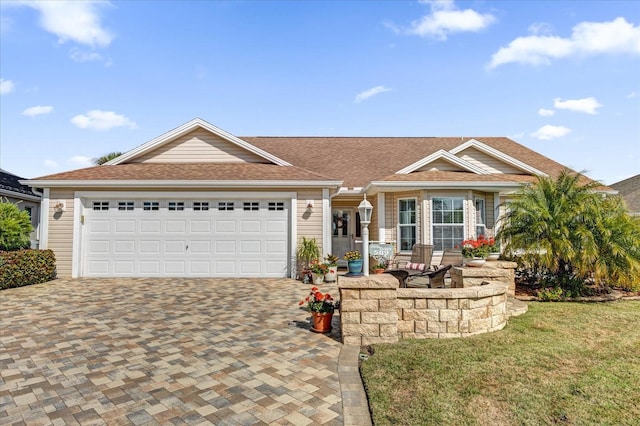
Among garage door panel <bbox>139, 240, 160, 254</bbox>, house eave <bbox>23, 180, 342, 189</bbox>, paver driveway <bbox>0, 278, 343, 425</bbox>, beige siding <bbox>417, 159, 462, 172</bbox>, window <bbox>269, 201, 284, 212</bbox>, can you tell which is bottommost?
paver driveway <bbox>0, 278, 343, 425</bbox>

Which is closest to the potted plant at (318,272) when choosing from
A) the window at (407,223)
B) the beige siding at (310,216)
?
the beige siding at (310,216)

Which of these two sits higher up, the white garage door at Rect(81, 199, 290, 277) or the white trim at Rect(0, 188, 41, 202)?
the white trim at Rect(0, 188, 41, 202)

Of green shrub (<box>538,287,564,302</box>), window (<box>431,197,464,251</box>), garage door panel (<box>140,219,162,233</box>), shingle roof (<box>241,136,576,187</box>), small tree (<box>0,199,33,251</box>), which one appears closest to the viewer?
green shrub (<box>538,287,564,302</box>)

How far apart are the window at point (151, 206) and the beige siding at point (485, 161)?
A: 11168 mm

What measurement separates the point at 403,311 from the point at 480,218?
8.39m

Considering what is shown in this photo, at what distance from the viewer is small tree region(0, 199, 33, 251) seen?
370 inches

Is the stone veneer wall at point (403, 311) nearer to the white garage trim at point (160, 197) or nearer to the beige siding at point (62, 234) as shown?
the white garage trim at point (160, 197)

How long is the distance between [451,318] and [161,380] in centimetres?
373

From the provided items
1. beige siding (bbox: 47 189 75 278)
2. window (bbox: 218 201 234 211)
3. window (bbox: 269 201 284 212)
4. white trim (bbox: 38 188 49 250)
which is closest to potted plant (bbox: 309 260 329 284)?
window (bbox: 269 201 284 212)

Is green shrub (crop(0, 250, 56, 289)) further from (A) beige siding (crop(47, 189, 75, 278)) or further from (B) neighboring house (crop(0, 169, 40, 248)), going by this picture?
(B) neighboring house (crop(0, 169, 40, 248))

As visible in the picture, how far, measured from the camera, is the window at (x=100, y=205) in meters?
10.7

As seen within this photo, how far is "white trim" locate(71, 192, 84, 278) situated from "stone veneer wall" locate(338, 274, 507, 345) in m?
9.51

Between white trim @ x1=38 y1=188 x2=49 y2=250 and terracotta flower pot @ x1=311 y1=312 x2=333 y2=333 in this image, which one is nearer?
terracotta flower pot @ x1=311 y1=312 x2=333 y2=333

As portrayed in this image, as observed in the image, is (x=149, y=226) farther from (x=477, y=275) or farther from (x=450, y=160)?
(x=450, y=160)
